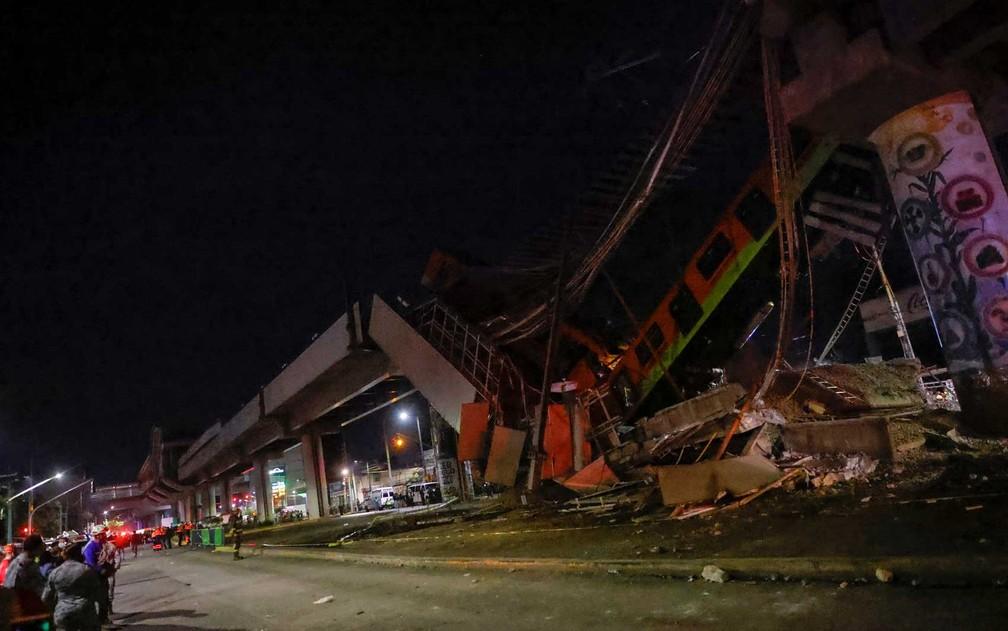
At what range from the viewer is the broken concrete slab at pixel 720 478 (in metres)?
8.86

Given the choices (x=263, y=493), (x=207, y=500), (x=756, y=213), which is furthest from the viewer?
(x=207, y=500)

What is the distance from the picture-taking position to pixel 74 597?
245 inches

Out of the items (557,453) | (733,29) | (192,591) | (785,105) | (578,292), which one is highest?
(733,29)

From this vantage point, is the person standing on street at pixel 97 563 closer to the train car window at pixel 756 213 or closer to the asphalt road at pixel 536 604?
the asphalt road at pixel 536 604

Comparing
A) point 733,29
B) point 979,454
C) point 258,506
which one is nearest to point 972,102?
point 733,29

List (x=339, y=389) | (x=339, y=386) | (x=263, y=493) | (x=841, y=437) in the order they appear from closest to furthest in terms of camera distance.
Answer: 1. (x=841, y=437)
2. (x=339, y=386)
3. (x=339, y=389)
4. (x=263, y=493)

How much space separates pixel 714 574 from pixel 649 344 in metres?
7.46

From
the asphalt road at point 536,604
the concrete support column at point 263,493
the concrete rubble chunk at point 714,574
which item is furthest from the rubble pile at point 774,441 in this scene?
the concrete support column at point 263,493

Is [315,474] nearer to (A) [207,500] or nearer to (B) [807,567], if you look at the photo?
(B) [807,567]

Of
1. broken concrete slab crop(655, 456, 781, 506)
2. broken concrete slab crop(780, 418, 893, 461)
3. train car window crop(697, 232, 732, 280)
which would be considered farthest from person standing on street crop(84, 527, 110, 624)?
train car window crop(697, 232, 732, 280)

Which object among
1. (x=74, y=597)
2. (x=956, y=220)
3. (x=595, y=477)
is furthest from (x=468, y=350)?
(x=956, y=220)

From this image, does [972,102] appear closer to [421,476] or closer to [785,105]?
[785,105]

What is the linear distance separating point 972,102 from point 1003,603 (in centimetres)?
746

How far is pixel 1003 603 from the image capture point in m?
3.87
